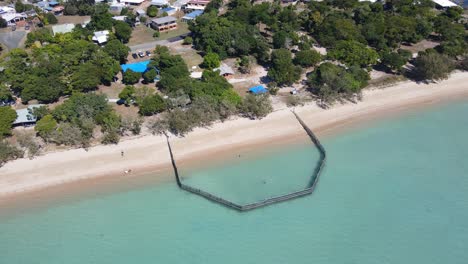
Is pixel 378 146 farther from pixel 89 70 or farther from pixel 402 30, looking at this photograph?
pixel 89 70

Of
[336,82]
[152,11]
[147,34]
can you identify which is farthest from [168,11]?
[336,82]

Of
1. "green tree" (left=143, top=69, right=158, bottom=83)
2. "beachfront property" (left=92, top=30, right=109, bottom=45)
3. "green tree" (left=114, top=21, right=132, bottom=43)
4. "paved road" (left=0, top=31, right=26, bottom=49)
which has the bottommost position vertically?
"paved road" (left=0, top=31, right=26, bottom=49)

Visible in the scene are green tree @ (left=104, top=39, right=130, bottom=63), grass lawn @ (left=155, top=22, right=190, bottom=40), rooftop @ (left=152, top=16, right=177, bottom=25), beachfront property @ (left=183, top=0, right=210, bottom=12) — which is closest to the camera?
green tree @ (left=104, top=39, right=130, bottom=63)

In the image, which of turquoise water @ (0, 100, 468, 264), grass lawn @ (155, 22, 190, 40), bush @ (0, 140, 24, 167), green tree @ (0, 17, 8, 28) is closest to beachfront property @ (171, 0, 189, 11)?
grass lawn @ (155, 22, 190, 40)

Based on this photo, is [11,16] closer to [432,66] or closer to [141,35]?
[141,35]

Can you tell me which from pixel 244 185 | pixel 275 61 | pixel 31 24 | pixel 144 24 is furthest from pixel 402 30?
pixel 31 24

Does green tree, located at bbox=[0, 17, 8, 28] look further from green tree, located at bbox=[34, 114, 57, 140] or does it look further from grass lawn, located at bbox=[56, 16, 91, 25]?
green tree, located at bbox=[34, 114, 57, 140]
